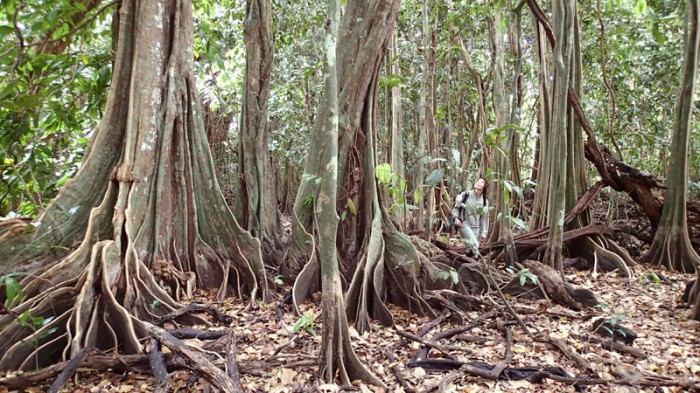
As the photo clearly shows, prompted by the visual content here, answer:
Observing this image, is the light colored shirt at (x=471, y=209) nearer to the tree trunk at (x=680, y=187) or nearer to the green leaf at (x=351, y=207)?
the green leaf at (x=351, y=207)

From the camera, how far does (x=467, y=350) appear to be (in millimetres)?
3512

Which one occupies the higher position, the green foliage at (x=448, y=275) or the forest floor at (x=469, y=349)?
the green foliage at (x=448, y=275)

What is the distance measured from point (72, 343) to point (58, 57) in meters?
2.94

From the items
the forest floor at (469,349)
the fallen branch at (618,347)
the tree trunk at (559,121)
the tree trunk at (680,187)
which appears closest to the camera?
the forest floor at (469,349)

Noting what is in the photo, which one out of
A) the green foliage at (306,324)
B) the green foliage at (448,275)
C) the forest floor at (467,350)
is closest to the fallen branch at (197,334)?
the forest floor at (467,350)

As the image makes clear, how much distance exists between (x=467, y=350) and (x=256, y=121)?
3.67 metres

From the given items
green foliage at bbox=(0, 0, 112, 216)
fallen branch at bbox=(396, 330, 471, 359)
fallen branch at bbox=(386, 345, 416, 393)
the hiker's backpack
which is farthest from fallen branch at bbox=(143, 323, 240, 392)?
the hiker's backpack

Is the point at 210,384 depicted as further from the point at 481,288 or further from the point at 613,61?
the point at 613,61

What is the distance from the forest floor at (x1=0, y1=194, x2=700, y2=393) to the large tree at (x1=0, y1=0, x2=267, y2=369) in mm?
337

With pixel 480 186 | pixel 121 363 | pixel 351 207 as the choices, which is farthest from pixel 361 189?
pixel 121 363

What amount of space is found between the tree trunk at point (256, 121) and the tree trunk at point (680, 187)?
5.34m

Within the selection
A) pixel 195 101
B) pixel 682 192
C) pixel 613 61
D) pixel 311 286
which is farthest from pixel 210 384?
pixel 613 61

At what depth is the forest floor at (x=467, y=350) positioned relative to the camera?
9.65 ft

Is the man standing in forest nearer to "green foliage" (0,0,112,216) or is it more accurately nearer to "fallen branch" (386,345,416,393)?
"fallen branch" (386,345,416,393)
